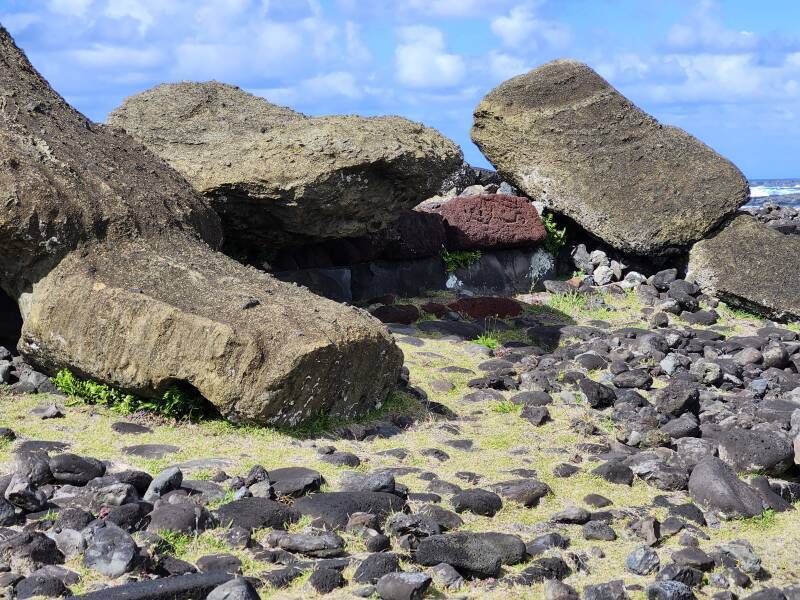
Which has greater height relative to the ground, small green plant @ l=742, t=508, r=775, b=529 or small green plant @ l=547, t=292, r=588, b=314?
small green plant @ l=547, t=292, r=588, b=314

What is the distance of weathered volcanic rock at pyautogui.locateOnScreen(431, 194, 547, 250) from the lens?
48.1 feet

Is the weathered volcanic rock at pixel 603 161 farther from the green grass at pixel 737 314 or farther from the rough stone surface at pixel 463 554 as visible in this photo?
the rough stone surface at pixel 463 554

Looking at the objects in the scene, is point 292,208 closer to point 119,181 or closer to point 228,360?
point 119,181

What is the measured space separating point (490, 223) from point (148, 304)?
300 inches

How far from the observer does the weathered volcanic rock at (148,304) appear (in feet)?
25.2

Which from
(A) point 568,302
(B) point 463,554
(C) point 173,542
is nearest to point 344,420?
(C) point 173,542

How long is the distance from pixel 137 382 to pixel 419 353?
3600mm

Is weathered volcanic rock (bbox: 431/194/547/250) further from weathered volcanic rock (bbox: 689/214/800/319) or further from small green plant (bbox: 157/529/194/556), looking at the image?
small green plant (bbox: 157/529/194/556)

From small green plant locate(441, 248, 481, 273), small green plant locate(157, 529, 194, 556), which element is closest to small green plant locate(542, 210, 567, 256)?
small green plant locate(441, 248, 481, 273)

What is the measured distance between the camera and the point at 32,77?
33.9 feet

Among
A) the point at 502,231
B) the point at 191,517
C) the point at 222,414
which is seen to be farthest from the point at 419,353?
the point at 191,517

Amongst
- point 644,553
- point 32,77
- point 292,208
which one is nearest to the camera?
point 644,553

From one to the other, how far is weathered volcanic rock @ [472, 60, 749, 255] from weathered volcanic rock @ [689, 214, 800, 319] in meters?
0.33

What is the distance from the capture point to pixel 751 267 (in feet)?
46.2
